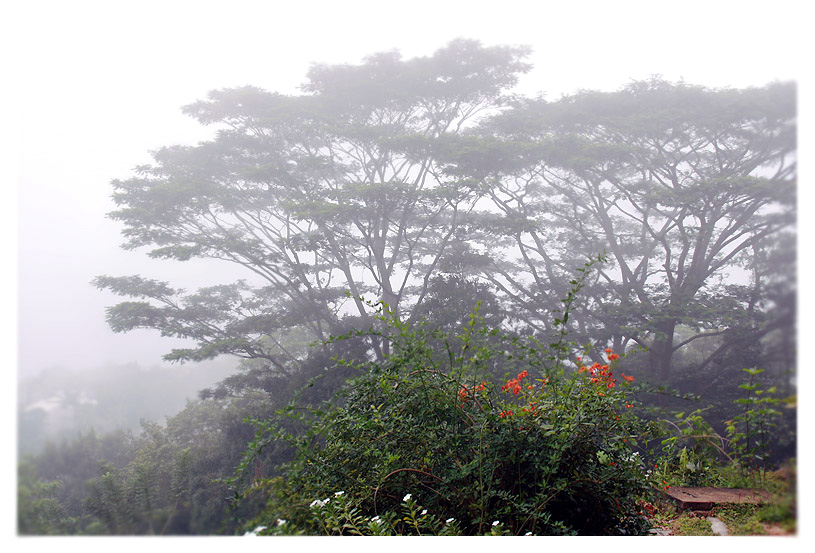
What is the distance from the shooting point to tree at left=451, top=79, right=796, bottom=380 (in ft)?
12.3

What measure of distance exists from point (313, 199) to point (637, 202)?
237 cm

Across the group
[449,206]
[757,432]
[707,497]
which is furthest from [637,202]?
[757,432]

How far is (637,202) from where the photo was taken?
13.3 feet

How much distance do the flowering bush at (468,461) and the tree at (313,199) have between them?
155cm

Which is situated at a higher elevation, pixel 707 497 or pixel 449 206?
pixel 449 206

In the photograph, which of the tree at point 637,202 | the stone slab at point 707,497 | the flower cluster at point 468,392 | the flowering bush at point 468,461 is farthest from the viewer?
the tree at point 637,202

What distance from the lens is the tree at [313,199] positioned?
3857mm

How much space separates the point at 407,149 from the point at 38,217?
8.01 ft

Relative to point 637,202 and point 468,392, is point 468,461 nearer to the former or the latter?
point 468,392

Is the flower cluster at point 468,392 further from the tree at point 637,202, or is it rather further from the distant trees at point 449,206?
the tree at point 637,202

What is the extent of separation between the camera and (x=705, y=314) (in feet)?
12.5

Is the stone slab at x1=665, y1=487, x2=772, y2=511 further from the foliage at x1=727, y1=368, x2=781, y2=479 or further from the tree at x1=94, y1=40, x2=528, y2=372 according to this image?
the tree at x1=94, y1=40, x2=528, y2=372

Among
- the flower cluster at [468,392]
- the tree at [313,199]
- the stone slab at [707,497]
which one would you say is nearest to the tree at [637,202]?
the tree at [313,199]
